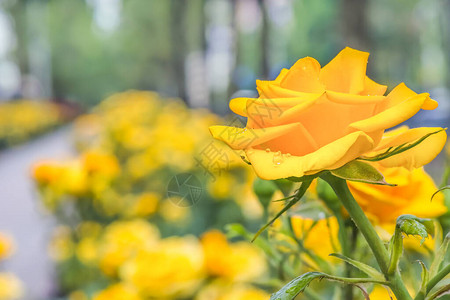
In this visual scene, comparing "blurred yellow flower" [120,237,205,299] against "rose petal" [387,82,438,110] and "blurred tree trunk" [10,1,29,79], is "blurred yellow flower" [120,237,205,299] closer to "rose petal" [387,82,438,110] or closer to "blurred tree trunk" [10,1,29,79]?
"rose petal" [387,82,438,110]

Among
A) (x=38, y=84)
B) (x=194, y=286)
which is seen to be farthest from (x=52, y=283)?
(x=38, y=84)

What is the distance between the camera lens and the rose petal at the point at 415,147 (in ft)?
0.72

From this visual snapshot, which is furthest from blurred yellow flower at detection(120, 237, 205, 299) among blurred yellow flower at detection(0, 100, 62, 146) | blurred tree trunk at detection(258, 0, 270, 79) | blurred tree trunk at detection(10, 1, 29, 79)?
blurred tree trunk at detection(10, 1, 29, 79)

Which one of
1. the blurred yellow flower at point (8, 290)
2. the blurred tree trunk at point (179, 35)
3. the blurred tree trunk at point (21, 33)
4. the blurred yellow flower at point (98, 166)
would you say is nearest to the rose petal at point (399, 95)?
the blurred yellow flower at point (98, 166)

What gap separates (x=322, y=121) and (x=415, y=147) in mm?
44

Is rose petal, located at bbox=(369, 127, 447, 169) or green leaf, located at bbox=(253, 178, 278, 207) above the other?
rose petal, located at bbox=(369, 127, 447, 169)

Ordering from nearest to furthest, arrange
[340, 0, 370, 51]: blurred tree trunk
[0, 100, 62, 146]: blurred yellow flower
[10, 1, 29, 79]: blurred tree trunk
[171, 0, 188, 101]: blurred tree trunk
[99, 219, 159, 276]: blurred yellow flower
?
[99, 219, 159, 276]: blurred yellow flower < [340, 0, 370, 51]: blurred tree trunk < [171, 0, 188, 101]: blurred tree trunk < [0, 100, 62, 146]: blurred yellow flower < [10, 1, 29, 79]: blurred tree trunk

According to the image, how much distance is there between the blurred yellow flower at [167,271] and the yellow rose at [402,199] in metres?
0.51

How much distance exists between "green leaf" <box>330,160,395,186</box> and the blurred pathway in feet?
5.92

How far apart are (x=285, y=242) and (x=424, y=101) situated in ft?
0.56

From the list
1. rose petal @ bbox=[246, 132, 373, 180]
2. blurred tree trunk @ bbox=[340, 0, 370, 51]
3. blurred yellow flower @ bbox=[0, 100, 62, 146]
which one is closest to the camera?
rose petal @ bbox=[246, 132, 373, 180]

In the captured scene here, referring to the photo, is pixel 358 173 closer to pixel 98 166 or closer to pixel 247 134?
pixel 247 134

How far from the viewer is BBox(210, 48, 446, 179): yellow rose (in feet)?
0.66

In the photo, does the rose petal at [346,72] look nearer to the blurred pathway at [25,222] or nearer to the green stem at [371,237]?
the green stem at [371,237]
